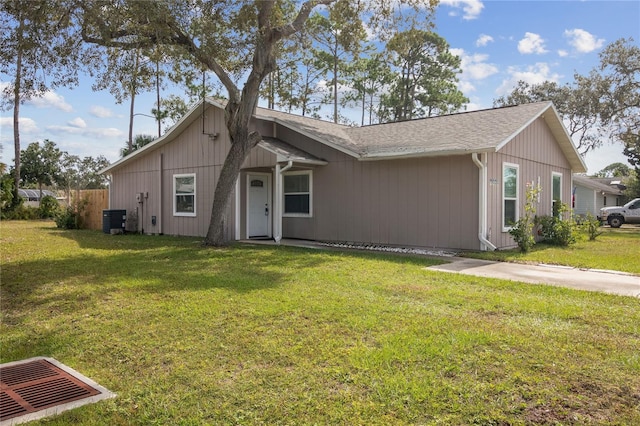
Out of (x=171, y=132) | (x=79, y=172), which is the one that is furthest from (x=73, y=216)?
(x=79, y=172)

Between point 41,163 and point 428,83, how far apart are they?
3651cm

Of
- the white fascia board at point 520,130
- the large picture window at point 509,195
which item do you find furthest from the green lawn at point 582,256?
the white fascia board at point 520,130

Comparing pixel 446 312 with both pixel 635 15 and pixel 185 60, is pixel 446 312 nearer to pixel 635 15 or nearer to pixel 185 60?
pixel 185 60

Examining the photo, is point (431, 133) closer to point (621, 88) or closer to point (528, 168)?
point (528, 168)

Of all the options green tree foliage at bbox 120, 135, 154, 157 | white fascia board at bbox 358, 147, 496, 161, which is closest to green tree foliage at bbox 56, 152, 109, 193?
green tree foliage at bbox 120, 135, 154, 157

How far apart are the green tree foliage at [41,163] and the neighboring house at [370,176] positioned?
31.8m

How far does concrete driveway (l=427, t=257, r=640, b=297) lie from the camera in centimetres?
677

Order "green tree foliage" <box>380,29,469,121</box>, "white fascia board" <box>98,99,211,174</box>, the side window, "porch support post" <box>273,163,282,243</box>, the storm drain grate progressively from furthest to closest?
1. "green tree foliage" <box>380,29,469,121</box>
2. "white fascia board" <box>98,99,211,174</box>
3. the side window
4. "porch support post" <box>273,163,282,243</box>
5. the storm drain grate

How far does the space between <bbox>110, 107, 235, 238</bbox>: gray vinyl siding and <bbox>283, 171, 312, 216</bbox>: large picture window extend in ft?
5.81

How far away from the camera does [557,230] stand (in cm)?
1253

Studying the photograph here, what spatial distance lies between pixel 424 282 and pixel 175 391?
449cm

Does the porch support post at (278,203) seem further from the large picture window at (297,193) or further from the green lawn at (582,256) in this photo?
the green lawn at (582,256)

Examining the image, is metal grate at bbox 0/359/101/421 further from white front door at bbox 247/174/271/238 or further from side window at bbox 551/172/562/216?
side window at bbox 551/172/562/216

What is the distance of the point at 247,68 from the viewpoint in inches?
500
